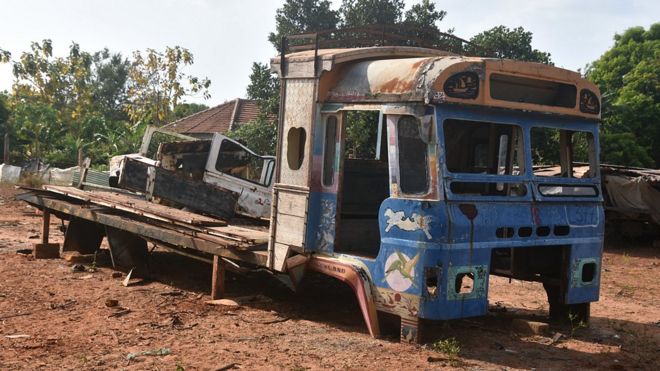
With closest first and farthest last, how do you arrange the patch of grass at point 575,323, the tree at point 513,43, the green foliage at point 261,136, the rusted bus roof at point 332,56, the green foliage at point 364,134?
the rusted bus roof at point 332,56, the patch of grass at point 575,323, the green foliage at point 364,134, the green foliage at point 261,136, the tree at point 513,43

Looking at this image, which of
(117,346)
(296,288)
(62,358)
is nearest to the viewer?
(62,358)

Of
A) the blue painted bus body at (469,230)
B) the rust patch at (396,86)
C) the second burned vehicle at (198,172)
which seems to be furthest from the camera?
the second burned vehicle at (198,172)

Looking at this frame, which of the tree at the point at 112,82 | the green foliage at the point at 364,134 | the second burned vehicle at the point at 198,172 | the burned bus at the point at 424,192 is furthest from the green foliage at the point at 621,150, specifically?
the tree at the point at 112,82

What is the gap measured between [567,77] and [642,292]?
5430 mm

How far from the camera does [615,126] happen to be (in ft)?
82.9

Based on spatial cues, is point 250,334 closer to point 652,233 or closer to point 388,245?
point 388,245

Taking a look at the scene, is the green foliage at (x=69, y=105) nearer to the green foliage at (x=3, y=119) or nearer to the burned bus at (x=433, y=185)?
the green foliage at (x=3, y=119)

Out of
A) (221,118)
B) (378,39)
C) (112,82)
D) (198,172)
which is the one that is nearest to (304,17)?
(221,118)

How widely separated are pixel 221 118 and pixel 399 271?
3110cm

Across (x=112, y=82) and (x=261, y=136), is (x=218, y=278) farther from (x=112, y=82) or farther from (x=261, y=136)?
(x=112, y=82)

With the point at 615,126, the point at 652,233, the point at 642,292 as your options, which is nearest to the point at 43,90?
the point at 615,126

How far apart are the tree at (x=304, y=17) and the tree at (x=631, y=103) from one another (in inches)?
462

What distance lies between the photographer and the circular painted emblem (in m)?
5.71

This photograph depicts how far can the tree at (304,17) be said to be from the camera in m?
29.5
